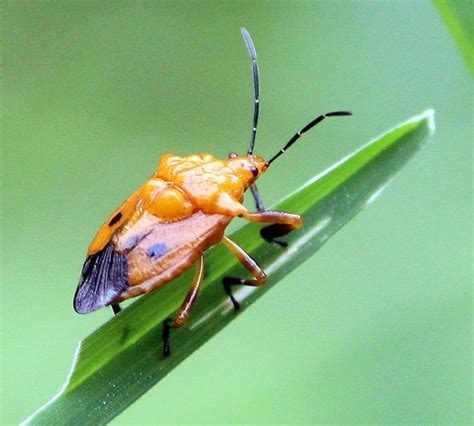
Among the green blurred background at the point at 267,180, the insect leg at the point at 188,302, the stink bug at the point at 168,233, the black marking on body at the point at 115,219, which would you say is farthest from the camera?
the green blurred background at the point at 267,180

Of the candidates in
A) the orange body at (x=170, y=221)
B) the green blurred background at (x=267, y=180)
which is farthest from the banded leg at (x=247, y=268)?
the green blurred background at (x=267, y=180)

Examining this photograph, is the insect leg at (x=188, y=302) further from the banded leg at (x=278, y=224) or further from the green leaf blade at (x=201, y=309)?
the banded leg at (x=278, y=224)

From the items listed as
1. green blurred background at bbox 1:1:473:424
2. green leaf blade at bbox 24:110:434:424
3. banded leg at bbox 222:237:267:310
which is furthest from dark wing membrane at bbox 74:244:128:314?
green blurred background at bbox 1:1:473:424

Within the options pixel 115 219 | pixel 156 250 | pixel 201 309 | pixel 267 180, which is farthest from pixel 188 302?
pixel 267 180

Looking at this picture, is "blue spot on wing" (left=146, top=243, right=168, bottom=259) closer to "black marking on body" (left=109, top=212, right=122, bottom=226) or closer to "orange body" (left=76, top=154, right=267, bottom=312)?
"orange body" (left=76, top=154, right=267, bottom=312)

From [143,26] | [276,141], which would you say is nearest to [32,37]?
[143,26]

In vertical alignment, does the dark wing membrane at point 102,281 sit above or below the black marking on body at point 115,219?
below

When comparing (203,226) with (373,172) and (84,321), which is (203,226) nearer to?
(373,172)

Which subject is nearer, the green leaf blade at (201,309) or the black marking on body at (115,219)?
the green leaf blade at (201,309)
